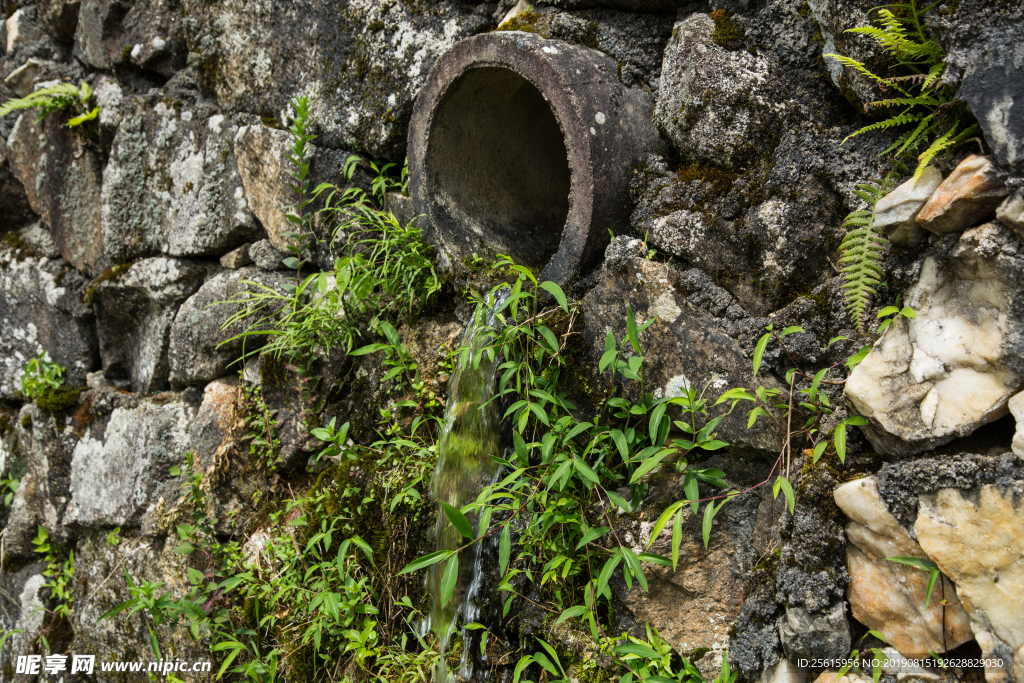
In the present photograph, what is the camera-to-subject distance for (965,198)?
141 cm

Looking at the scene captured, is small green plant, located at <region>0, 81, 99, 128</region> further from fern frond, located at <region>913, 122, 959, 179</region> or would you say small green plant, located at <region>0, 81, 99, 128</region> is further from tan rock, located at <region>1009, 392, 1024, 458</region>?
tan rock, located at <region>1009, 392, 1024, 458</region>

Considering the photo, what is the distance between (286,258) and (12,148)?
101 inches

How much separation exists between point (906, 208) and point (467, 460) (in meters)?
1.57

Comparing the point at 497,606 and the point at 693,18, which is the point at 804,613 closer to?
the point at 497,606

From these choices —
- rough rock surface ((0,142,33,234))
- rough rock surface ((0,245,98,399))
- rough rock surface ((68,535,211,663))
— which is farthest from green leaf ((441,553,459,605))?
rough rock surface ((0,142,33,234))

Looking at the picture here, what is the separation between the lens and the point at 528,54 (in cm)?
210

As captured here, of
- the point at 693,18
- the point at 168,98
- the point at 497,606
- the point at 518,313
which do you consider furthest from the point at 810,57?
the point at 168,98

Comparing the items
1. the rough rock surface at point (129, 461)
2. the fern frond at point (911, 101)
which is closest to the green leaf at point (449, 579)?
the fern frond at point (911, 101)

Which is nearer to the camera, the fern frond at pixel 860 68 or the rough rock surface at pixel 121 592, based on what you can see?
the fern frond at pixel 860 68

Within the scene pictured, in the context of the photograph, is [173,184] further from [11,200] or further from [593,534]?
[593,534]

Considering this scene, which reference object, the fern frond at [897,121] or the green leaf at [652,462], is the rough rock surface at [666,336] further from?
the fern frond at [897,121]

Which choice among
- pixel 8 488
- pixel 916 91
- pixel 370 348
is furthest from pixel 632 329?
pixel 8 488

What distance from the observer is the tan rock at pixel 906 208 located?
4.96 feet

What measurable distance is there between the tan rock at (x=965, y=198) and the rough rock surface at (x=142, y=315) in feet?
11.0
